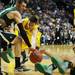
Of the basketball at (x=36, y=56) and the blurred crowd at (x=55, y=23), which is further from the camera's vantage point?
the blurred crowd at (x=55, y=23)

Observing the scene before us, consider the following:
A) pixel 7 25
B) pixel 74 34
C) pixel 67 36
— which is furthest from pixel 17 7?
pixel 67 36

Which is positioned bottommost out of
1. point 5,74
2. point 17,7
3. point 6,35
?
point 5,74

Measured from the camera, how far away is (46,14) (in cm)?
673

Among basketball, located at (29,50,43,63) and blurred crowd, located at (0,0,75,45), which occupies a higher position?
blurred crowd, located at (0,0,75,45)

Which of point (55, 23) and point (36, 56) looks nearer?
point (36, 56)

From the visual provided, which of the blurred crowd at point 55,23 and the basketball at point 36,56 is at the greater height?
the blurred crowd at point 55,23

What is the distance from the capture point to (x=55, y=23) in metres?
7.13

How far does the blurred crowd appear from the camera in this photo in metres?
6.57

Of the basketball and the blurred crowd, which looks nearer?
the basketball

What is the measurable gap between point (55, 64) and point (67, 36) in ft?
10.2

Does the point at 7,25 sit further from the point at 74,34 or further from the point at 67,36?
the point at 67,36

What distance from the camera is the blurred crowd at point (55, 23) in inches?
259

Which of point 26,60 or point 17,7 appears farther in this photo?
point 26,60

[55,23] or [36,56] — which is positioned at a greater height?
[55,23]
